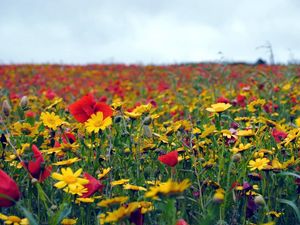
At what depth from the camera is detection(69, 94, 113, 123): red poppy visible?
1.70m

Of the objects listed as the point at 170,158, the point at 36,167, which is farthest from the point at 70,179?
the point at 170,158

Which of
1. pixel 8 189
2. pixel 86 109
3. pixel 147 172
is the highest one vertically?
pixel 86 109

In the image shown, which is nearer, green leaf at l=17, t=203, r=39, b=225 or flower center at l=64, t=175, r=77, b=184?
green leaf at l=17, t=203, r=39, b=225

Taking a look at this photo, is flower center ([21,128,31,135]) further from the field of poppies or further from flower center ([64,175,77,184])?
flower center ([64,175,77,184])

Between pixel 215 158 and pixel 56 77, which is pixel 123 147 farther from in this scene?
pixel 56 77

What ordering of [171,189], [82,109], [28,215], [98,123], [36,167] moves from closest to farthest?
[171,189]
[28,215]
[36,167]
[98,123]
[82,109]

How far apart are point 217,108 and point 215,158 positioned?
0.76 feet

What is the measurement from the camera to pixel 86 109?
1714mm

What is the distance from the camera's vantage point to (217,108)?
1667 mm

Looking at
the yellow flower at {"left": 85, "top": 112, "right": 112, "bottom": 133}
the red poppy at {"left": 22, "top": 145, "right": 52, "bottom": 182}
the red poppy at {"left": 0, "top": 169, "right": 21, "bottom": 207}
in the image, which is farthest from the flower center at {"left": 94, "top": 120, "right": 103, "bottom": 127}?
the red poppy at {"left": 0, "top": 169, "right": 21, "bottom": 207}

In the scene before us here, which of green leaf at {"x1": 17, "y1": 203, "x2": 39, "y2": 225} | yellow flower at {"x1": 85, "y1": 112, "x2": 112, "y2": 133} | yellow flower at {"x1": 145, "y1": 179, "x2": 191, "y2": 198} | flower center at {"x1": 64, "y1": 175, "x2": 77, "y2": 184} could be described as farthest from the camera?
yellow flower at {"x1": 85, "y1": 112, "x2": 112, "y2": 133}

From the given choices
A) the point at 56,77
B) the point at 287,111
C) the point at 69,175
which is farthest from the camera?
the point at 56,77

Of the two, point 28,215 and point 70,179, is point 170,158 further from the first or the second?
point 28,215

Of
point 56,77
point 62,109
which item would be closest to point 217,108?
point 62,109
